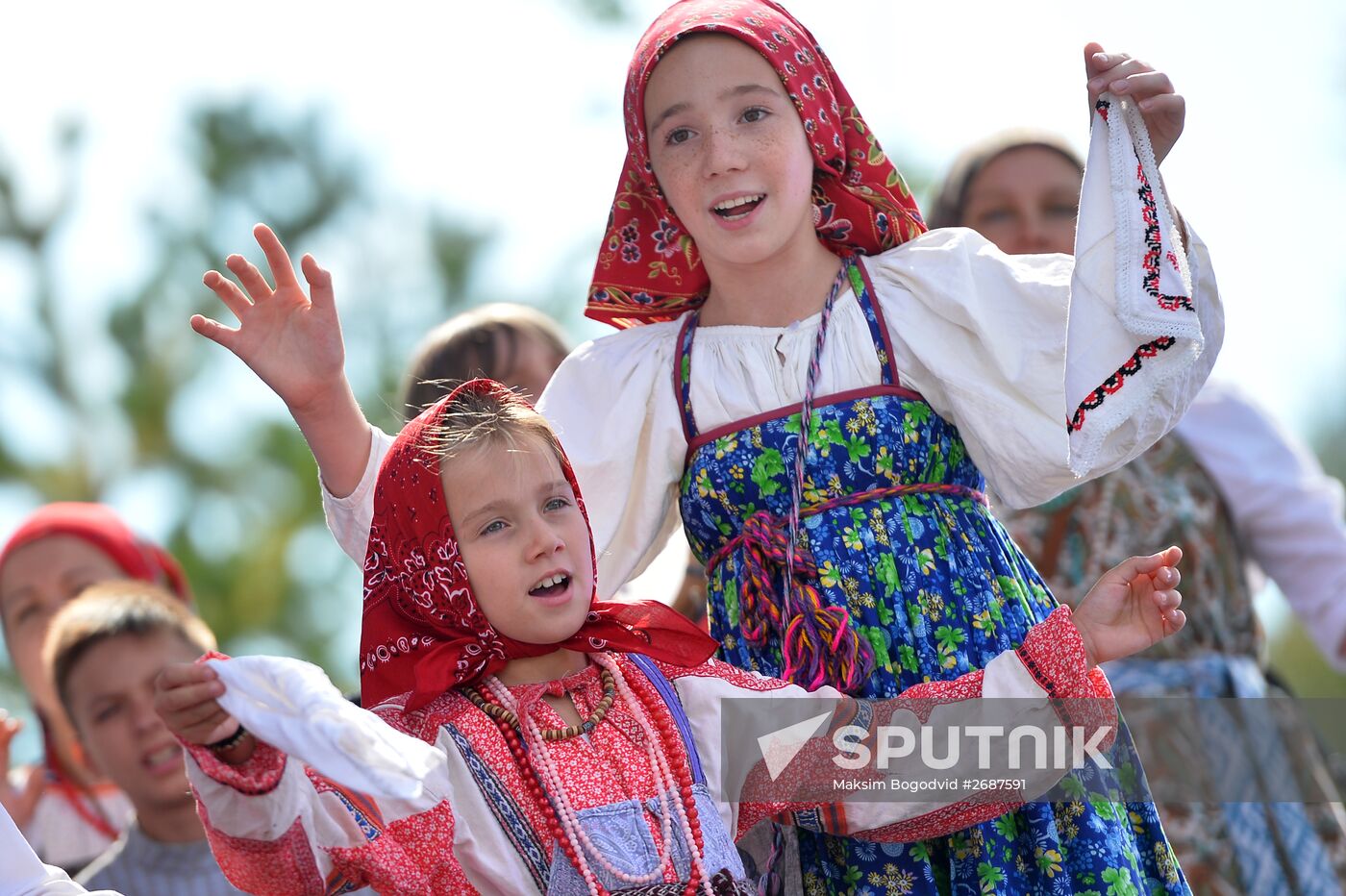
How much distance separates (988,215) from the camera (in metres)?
4.52

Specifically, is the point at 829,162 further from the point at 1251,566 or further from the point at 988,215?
the point at 1251,566

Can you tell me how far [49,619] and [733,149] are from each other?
9.46ft

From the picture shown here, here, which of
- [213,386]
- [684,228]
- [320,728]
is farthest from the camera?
[213,386]

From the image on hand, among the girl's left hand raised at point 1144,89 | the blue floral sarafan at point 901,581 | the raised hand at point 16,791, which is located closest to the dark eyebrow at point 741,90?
the blue floral sarafan at point 901,581

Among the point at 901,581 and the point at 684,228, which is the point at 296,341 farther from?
the point at 901,581

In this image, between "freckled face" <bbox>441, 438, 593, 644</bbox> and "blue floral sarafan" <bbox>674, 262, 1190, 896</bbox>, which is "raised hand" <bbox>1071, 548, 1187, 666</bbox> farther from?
"freckled face" <bbox>441, 438, 593, 644</bbox>

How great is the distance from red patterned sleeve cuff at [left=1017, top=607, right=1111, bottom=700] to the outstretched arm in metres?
1.22

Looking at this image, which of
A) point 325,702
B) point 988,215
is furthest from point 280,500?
point 325,702

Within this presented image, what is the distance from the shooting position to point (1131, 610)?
104 inches

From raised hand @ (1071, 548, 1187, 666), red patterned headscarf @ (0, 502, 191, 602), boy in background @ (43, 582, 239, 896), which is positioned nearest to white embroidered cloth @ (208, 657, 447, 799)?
raised hand @ (1071, 548, 1187, 666)

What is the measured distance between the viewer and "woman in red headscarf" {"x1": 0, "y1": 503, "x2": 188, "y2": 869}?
4633 millimetres

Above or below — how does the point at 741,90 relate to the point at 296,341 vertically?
above

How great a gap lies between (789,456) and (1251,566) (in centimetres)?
203

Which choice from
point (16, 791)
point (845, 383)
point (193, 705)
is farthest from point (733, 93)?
point (16, 791)
